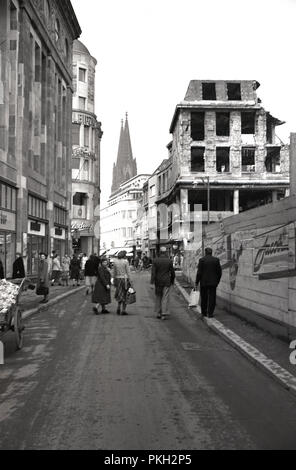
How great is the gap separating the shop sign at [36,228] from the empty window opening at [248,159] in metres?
35.1

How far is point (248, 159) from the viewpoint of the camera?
64.4 m

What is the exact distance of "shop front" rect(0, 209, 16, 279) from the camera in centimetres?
2470

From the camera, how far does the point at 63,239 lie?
4097 cm

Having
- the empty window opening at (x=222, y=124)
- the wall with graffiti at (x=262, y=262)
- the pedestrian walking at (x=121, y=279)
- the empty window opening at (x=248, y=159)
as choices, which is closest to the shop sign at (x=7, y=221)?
the pedestrian walking at (x=121, y=279)

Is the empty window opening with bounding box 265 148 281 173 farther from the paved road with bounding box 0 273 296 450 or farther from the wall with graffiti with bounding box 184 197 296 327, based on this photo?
the paved road with bounding box 0 273 296 450

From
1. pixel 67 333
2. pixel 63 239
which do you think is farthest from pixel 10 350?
pixel 63 239

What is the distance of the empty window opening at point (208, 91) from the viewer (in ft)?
215

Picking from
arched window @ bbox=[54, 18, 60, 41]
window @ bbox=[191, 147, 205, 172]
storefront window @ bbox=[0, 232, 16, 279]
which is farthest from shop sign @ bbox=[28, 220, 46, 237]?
window @ bbox=[191, 147, 205, 172]

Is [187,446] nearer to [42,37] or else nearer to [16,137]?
[16,137]

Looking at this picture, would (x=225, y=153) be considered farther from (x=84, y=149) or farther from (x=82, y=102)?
(x=82, y=102)

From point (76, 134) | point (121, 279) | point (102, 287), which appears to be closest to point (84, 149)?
point (76, 134)

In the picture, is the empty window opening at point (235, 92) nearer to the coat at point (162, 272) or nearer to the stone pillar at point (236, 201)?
the stone pillar at point (236, 201)

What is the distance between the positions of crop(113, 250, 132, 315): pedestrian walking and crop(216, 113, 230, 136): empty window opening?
170ft
